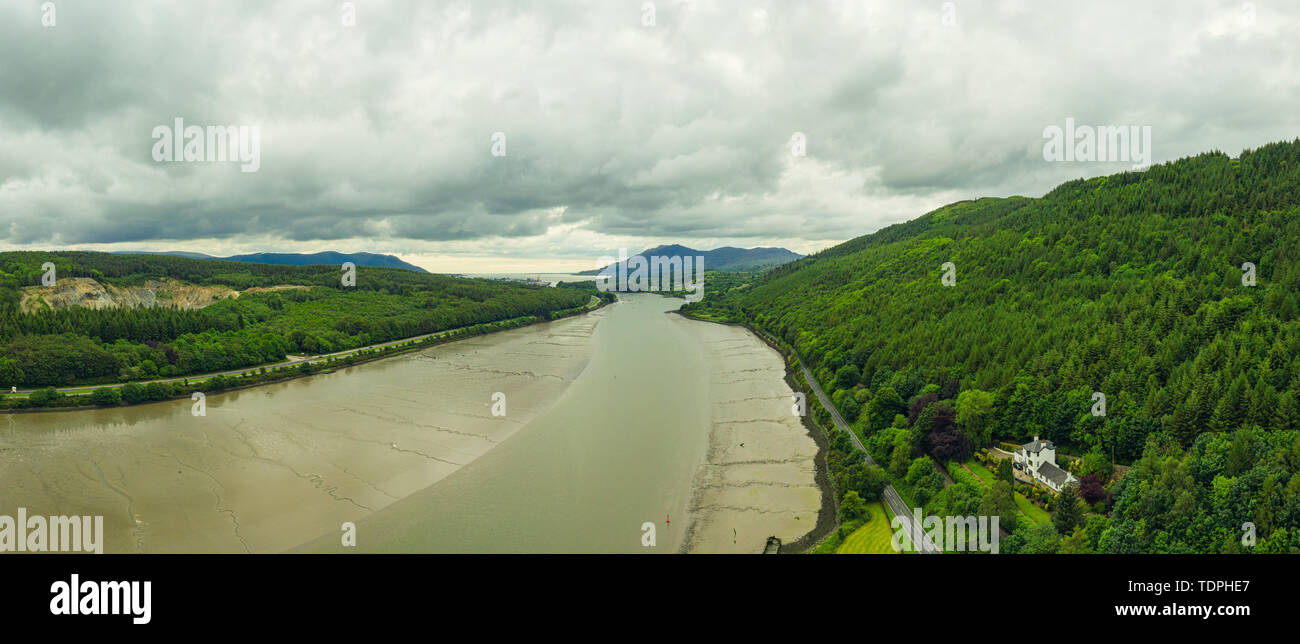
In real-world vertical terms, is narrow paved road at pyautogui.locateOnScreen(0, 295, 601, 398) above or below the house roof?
above

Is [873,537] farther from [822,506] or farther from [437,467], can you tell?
[437,467]

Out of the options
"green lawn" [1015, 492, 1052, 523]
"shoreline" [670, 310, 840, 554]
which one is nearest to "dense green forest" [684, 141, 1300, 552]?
"green lawn" [1015, 492, 1052, 523]

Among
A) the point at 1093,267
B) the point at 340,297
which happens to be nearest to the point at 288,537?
the point at 1093,267

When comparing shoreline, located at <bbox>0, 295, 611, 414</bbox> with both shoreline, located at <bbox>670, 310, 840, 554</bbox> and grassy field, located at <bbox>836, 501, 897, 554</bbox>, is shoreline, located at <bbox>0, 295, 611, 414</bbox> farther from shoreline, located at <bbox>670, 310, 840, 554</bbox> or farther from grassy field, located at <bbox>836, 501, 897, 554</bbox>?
grassy field, located at <bbox>836, 501, 897, 554</bbox>

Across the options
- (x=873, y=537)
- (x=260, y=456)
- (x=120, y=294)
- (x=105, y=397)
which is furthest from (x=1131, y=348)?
(x=120, y=294)

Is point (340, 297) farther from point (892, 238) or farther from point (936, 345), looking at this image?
point (892, 238)

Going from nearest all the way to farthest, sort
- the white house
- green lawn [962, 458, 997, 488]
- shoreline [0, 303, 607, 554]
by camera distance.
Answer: the white house, shoreline [0, 303, 607, 554], green lawn [962, 458, 997, 488]

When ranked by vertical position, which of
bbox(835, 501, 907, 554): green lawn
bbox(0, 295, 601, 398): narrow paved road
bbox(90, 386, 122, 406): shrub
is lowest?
bbox(835, 501, 907, 554): green lawn

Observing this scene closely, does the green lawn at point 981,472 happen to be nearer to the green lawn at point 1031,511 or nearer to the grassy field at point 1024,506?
the grassy field at point 1024,506
